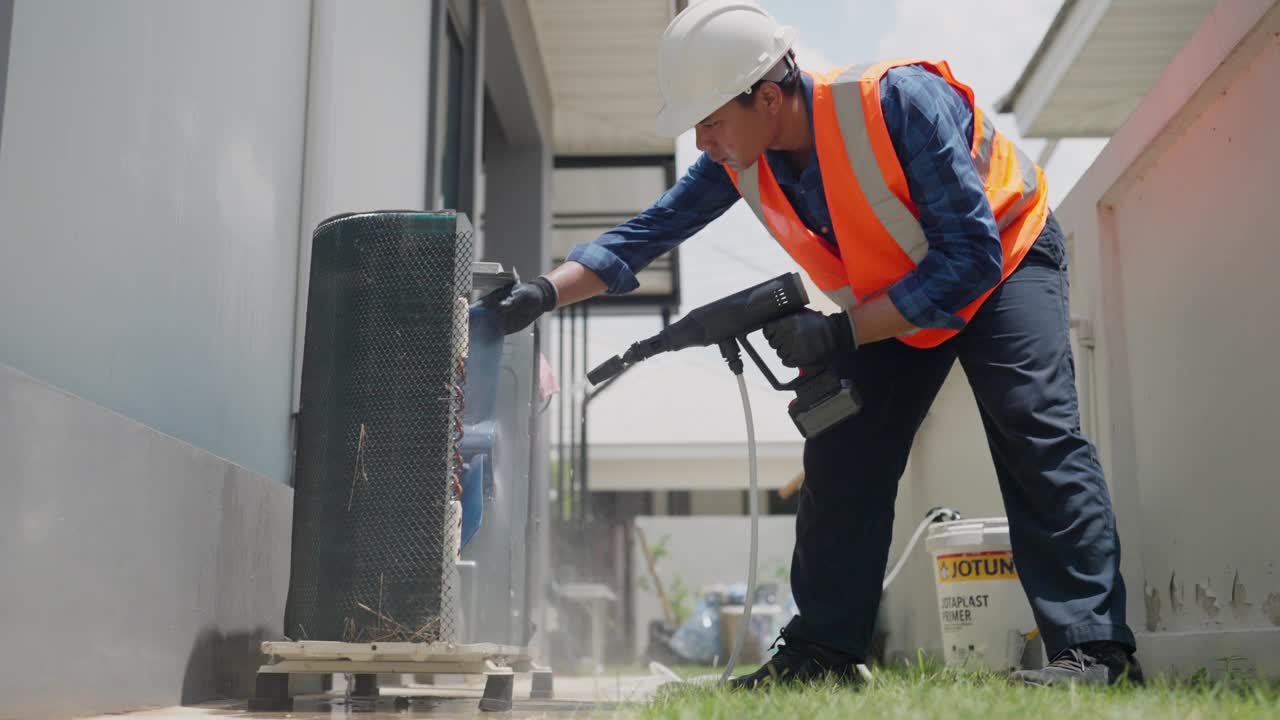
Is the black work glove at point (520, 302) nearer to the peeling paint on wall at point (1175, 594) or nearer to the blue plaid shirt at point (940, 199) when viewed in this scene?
the blue plaid shirt at point (940, 199)

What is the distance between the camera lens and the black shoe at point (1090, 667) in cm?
216

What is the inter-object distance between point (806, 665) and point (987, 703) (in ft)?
2.93

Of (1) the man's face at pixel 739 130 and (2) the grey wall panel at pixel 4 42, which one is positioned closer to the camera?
(2) the grey wall panel at pixel 4 42

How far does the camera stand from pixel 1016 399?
2395mm

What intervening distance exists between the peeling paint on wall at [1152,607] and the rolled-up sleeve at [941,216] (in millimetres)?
1397

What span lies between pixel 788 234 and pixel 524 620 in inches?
46.0

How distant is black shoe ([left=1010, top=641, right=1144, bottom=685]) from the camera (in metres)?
2.16

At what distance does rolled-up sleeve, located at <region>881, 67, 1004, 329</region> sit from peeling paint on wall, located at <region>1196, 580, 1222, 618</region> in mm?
1095

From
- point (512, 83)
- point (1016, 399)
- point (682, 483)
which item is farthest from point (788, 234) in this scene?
point (682, 483)

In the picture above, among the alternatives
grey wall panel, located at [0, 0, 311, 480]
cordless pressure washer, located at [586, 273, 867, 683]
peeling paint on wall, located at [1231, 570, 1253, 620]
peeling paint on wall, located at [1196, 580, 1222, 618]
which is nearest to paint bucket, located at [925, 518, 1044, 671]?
peeling paint on wall, located at [1196, 580, 1222, 618]

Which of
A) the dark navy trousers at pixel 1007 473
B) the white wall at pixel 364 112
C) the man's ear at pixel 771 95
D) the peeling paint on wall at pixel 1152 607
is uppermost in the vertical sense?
the white wall at pixel 364 112

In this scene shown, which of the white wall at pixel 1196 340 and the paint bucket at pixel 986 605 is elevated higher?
the white wall at pixel 1196 340

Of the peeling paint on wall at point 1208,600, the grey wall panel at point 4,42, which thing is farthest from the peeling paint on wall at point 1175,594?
the grey wall panel at point 4,42

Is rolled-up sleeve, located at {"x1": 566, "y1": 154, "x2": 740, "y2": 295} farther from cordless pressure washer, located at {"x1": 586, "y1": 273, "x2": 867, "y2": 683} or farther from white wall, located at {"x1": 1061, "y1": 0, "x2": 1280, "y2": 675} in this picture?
white wall, located at {"x1": 1061, "y1": 0, "x2": 1280, "y2": 675}
